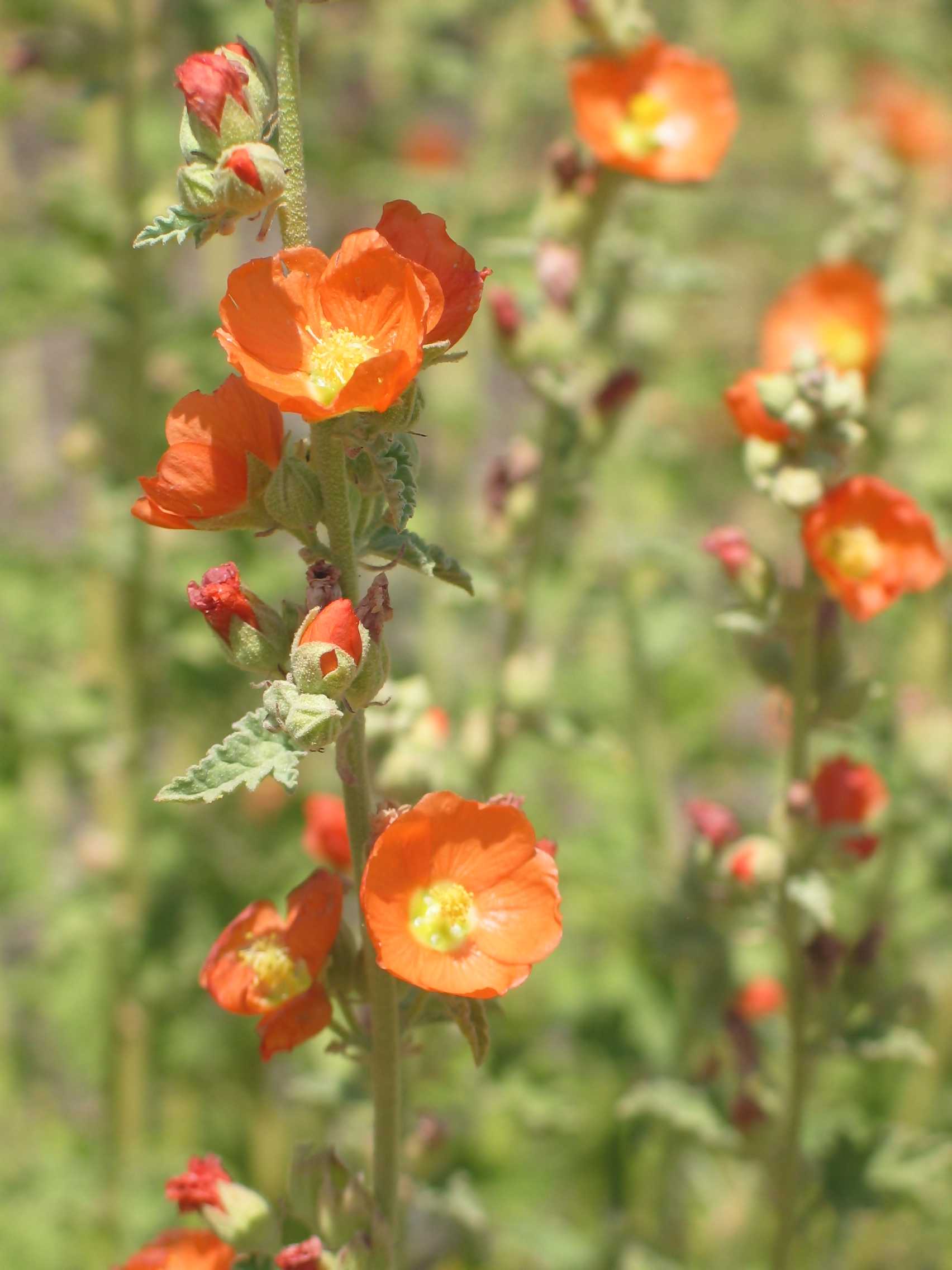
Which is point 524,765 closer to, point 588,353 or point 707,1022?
point 707,1022

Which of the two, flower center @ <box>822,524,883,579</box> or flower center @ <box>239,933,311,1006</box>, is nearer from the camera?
flower center @ <box>239,933,311,1006</box>

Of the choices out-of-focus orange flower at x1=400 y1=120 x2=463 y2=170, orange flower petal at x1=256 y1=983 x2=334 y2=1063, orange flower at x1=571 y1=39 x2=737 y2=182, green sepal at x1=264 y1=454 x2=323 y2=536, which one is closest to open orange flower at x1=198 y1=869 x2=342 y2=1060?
orange flower petal at x1=256 y1=983 x2=334 y2=1063

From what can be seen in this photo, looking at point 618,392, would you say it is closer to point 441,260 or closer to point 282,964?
point 441,260

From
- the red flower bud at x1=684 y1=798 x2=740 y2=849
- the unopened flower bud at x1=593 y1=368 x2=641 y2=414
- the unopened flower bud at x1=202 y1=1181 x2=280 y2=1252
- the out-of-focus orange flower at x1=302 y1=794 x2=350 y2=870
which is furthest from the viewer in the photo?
the unopened flower bud at x1=593 y1=368 x2=641 y2=414

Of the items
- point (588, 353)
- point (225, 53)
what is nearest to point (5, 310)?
point (588, 353)

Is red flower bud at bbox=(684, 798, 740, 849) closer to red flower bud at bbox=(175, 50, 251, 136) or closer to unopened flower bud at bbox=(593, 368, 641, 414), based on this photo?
unopened flower bud at bbox=(593, 368, 641, 414)

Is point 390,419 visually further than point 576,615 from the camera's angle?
No
